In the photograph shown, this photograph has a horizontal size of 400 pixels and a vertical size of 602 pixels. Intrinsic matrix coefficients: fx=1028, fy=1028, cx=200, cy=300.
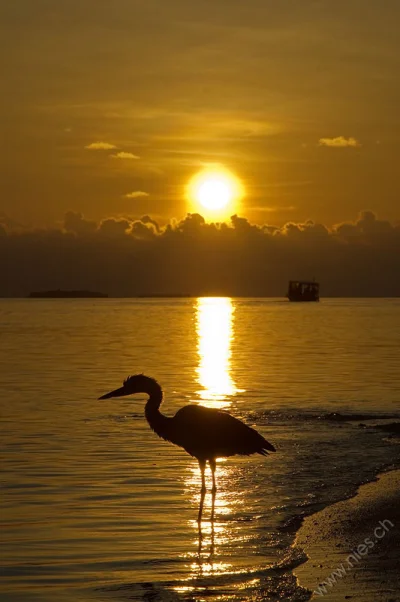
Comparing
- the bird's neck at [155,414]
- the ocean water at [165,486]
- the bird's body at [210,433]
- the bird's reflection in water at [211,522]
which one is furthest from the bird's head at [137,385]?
the bird's reflection in water at [211,522]

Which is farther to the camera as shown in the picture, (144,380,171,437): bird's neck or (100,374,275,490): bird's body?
(144,380,171,437): bird's neck

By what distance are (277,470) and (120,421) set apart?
851 centimetres

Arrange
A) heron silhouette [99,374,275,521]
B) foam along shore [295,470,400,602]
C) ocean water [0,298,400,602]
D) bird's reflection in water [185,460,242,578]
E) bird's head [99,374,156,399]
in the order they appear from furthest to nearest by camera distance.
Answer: bird's head [99,374,156,399]
heron silhouette [99,374,275,521]
bird's reflection in water [185,460,242,578]
ocean water [0,298,400,602]
foam along shore [295,470,400,602]

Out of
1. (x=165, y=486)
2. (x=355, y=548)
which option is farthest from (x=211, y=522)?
(x=165, y=486)

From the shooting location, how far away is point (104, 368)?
46.9 m

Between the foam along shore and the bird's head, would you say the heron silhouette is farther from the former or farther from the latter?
the foam along shore

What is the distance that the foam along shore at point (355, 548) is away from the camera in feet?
33.5

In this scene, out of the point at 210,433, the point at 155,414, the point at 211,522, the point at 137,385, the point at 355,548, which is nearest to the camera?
the point at 355,548

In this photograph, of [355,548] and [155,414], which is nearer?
[355,548]

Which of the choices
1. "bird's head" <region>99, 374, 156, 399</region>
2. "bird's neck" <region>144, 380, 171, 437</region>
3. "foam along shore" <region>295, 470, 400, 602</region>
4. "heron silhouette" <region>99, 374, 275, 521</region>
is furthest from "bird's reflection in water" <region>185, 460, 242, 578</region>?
"bird's head" <region>99, 374, 156, 399</region>

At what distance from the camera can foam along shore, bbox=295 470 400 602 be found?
1020 centimetres

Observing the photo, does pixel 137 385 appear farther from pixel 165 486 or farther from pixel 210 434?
pixel 165 486

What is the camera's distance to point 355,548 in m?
11.9

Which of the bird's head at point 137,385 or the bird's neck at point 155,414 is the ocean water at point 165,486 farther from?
the bird's head at point 137,385
